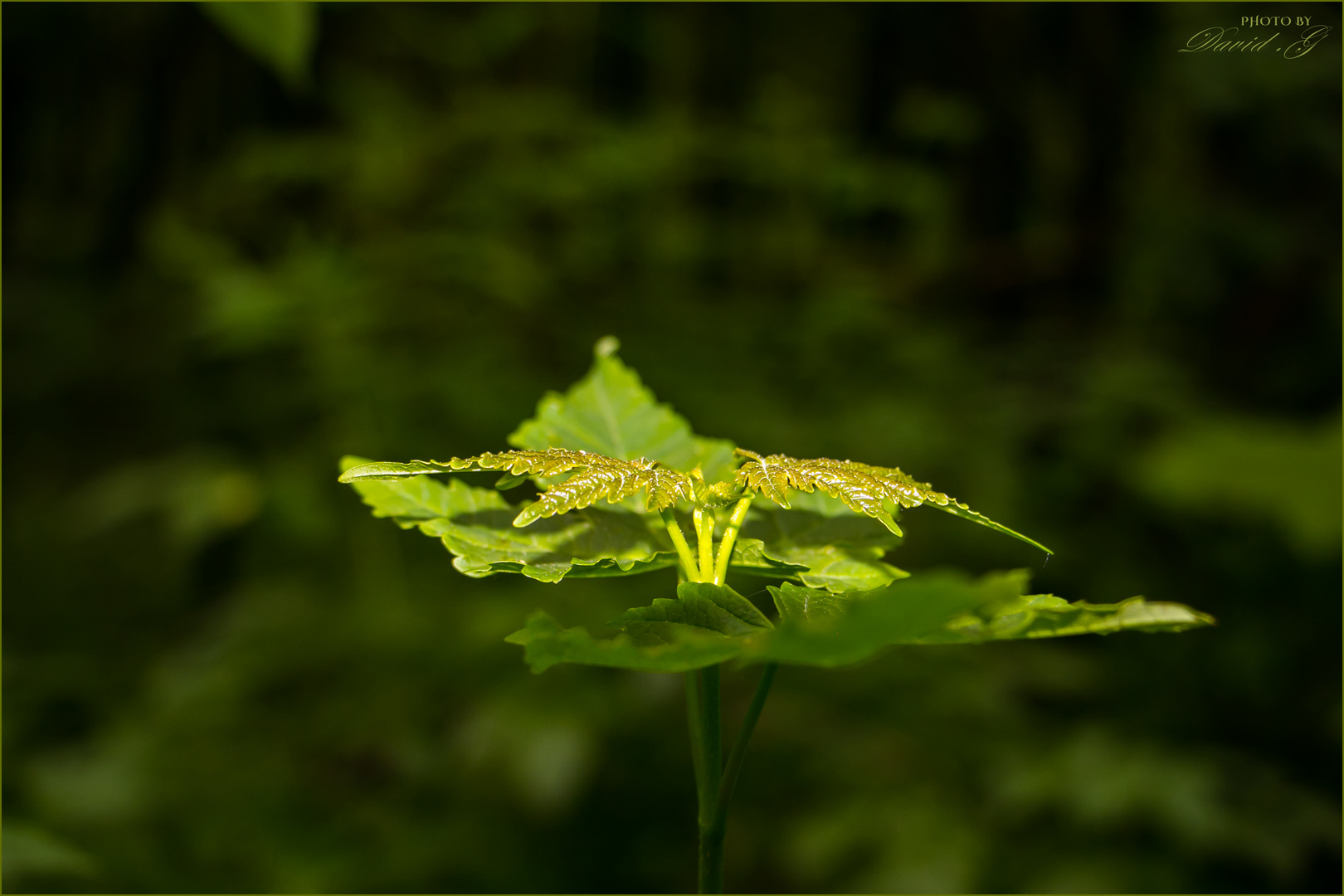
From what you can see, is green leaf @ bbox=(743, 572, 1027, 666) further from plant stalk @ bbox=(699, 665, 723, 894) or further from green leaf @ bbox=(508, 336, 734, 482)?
green leaf @ bbox=(508, 336, 734, 482)

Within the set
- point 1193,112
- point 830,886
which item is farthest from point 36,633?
point 1193,112

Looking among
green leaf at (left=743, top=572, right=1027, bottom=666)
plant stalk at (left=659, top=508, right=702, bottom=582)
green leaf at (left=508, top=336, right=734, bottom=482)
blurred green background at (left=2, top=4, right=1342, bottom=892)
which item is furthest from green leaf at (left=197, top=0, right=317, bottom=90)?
green leaf at (left=743, top=572, right=1027, bottom=666)

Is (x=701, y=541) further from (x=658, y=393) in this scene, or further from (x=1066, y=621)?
(x=658, y=393)

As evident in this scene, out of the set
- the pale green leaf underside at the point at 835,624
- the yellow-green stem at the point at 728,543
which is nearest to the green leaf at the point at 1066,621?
the pale green leaf underside at the point at 835,624

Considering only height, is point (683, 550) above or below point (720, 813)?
above

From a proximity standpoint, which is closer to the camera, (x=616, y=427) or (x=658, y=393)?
(x=616, y=427)

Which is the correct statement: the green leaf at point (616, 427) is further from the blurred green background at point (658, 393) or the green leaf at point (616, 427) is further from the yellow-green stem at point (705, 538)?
the blurred green background at point (658, 393)

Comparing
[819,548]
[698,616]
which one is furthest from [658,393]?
[698,616]

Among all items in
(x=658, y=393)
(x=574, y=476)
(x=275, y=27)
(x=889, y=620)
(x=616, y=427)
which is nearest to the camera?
(x=889, y=620)

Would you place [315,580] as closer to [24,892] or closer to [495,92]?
[24,892]
